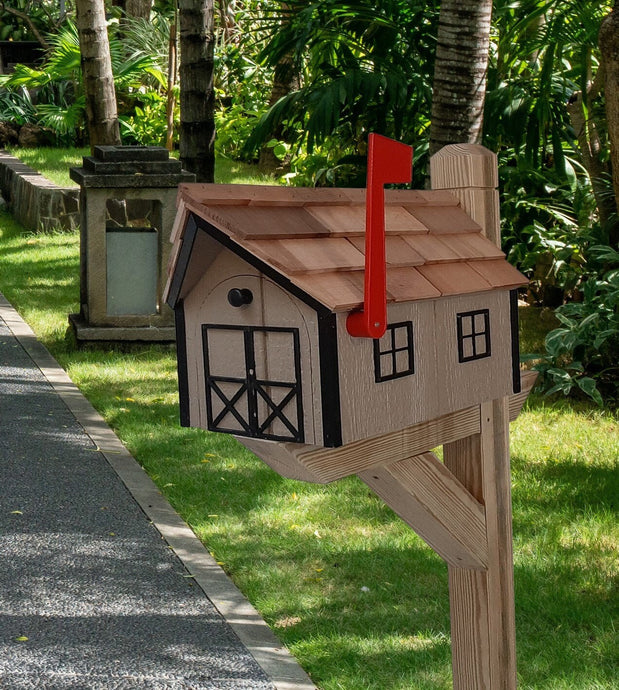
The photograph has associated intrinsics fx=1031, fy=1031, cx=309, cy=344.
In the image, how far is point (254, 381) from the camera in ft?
5.06

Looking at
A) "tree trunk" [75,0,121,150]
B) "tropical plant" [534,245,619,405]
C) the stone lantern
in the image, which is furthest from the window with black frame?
"tree trunk" [75,0,121,150]

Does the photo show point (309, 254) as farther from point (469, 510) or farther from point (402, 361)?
point (469, 510)

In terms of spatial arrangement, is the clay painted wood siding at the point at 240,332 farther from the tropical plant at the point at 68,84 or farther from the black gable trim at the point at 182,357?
the tropical plant at the point at 68,84

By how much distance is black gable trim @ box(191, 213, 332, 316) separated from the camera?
142 centimetres

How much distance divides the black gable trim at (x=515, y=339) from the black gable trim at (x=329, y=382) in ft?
1.61

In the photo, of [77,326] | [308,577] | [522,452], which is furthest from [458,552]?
[77,326]

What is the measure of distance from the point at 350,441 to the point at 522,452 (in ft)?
13.3

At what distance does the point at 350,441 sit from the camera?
1503 mm

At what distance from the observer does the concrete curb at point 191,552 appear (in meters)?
3.52

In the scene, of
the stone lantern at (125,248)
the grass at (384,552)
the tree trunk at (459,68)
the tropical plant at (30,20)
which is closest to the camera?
the grass at (384,552)

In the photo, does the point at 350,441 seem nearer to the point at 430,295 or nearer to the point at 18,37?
the point at 430,295

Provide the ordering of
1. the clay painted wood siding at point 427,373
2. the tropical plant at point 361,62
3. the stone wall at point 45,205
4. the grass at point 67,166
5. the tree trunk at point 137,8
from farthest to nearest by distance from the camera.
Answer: the tree trunk at point 137,8 < the grass at point 67,166 < the stone wall at point 45,205 < the tropical plant at point 361,62 < the clay painted wood siding at point 427,373

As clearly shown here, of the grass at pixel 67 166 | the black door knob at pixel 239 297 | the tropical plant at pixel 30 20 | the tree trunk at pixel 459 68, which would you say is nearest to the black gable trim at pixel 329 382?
the black door knob at pixel 239 297

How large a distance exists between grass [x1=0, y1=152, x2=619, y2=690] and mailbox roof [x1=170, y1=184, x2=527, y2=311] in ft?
6.40
